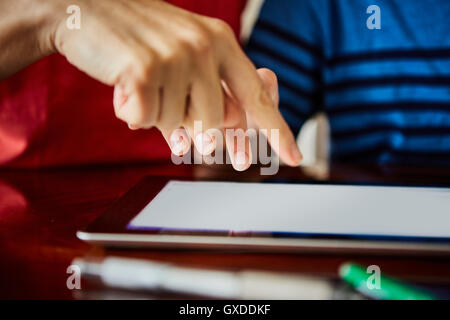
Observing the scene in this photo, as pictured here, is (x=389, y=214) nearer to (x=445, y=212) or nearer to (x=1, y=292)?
(x=445, y=212)

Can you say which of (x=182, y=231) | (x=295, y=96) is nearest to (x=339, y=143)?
(x=295, y=96)

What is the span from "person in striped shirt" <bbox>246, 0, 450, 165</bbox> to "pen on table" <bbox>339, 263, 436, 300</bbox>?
26.0 inches

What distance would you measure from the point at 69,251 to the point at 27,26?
23 cm

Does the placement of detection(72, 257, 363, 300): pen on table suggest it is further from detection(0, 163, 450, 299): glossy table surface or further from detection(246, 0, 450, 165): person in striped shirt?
detection(246, 0, 450, 165): person in striped shirt

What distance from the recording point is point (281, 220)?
0.34 metres

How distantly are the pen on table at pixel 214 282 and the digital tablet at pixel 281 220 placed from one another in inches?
1.2

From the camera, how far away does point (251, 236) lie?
0.31 metres

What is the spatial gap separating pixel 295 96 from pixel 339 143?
0.42 feet

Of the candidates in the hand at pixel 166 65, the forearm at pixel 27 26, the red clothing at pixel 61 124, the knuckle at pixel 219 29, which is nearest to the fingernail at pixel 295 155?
the hand at pixel 166 65

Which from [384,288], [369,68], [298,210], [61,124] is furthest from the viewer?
[369,68]

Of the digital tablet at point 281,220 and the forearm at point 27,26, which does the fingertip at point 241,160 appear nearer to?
the digital tablet at point 281,220

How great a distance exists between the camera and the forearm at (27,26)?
42cm

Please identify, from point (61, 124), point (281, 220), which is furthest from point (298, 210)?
point (61, 124)

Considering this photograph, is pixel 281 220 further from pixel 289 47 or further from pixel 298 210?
pixel 289 47
